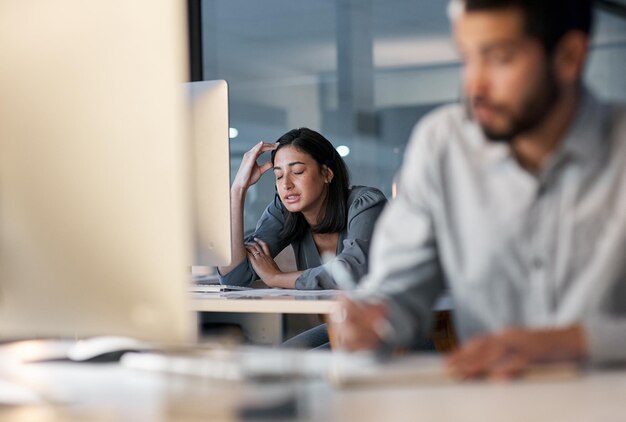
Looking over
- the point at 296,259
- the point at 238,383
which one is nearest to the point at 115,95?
the point at 238,383

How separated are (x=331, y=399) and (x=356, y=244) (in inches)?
100

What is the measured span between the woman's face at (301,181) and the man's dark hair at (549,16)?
234 cm

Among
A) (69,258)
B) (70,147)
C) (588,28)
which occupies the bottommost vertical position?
(69,258)

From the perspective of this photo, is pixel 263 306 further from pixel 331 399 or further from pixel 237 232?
pixel 331 399

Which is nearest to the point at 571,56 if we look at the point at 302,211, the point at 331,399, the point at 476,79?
the point at 476,79

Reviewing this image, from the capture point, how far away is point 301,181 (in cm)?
406

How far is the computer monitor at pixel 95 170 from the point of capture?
3.56ft

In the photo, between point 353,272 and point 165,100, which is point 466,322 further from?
point 353,272

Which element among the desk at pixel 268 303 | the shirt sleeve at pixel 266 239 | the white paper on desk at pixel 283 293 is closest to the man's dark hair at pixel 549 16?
the desk at pixel 268 303

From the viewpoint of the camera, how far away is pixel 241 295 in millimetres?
3209

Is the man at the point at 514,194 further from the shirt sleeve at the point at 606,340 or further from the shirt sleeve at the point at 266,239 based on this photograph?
the shirt sleeve at the point at 266,239

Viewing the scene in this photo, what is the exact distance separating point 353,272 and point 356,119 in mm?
1738

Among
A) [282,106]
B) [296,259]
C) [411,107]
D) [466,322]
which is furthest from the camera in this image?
[282,106]

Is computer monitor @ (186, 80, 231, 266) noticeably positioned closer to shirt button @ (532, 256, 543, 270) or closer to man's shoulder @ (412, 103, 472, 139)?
man's shoulder @ (412, 103, 472, 139)
